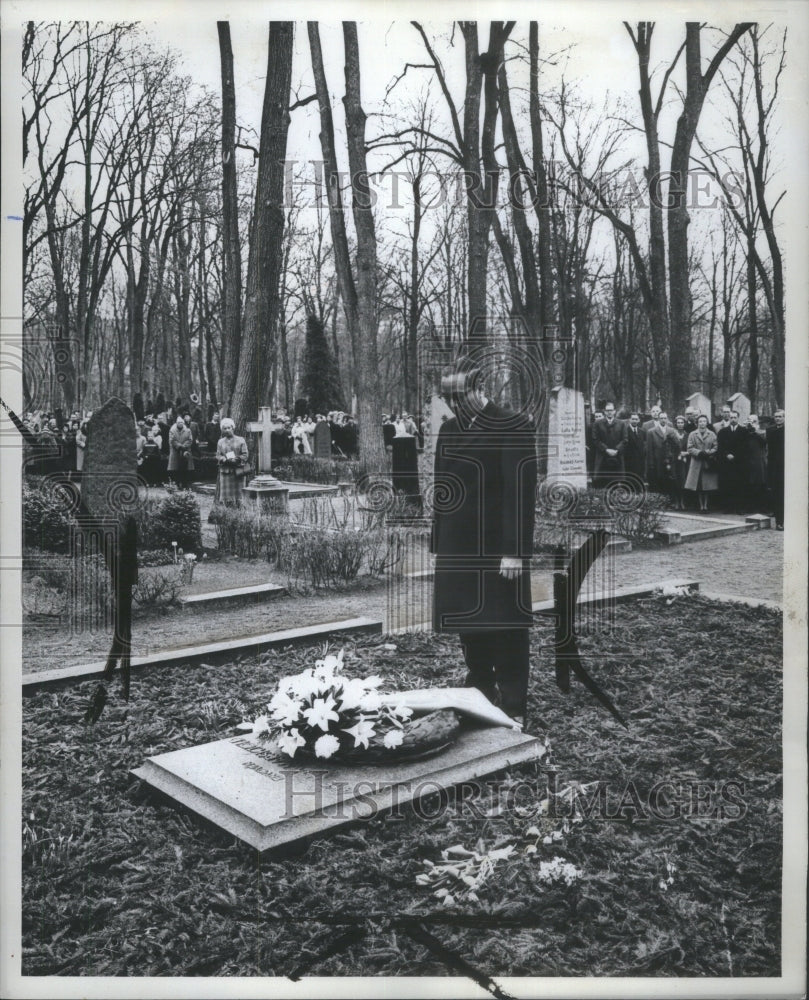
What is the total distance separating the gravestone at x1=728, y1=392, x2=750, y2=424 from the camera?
329 cm

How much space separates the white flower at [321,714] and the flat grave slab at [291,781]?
157 mm

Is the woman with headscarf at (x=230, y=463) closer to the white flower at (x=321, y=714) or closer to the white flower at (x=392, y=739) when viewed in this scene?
the white flower at (x=321, y=714)

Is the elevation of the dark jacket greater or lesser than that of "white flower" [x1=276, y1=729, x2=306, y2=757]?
greater

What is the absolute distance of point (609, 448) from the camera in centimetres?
343

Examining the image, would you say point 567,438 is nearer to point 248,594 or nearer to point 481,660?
point 481,660

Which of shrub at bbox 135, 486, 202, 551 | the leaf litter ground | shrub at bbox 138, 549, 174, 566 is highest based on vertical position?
shrub at bbox 135, 486, 202, 551

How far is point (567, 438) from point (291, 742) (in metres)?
1.65

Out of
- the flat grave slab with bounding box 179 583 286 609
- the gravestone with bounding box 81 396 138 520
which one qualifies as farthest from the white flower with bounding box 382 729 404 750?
the gravestone with bounding box 81 396 138 520

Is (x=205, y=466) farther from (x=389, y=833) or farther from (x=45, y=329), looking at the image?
(x=389, y=833)

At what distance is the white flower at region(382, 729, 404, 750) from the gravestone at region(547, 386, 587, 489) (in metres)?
1.20

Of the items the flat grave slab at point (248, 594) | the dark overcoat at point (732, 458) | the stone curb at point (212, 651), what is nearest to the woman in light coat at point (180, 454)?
the flat grave slab at point (248, 594)

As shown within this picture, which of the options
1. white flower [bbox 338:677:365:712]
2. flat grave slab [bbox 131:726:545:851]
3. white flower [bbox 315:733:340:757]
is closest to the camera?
flat grave slab [bbox 131:726:545:851]

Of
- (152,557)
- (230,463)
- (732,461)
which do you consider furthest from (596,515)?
(152,557)

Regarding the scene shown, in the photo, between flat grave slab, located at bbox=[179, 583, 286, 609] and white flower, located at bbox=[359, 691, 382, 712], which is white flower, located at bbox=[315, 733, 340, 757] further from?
flat grave slab, located at bbox=[179, 583, 286, 609]
